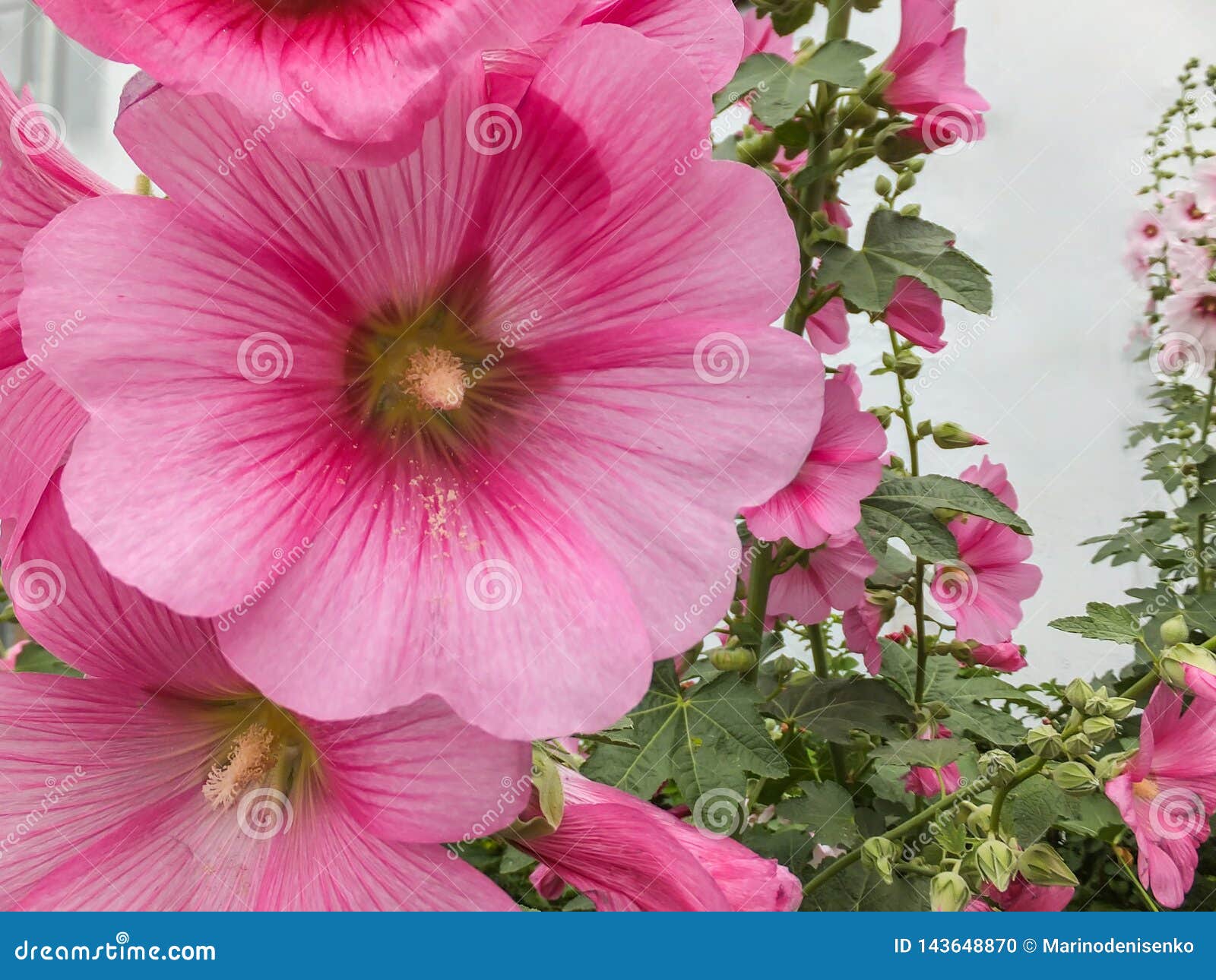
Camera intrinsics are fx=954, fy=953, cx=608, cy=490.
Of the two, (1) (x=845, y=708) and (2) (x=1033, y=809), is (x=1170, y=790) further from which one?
(1) (x=845, y=708)

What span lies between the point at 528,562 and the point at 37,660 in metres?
0.84

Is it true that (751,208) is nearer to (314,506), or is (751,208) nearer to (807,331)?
(314,506)

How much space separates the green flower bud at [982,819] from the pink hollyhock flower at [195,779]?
428mm

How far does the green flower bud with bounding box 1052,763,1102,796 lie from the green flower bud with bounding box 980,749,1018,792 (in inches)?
1.1

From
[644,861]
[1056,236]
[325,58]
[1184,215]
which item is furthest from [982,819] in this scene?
[1056,236]

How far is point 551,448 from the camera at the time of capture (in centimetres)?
33

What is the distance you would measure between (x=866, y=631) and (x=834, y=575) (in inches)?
5.8

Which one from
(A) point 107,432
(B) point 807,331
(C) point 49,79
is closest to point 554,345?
(A) point 107,432

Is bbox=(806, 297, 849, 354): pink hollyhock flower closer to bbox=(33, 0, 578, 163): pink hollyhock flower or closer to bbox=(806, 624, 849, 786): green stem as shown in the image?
bbox=(806, 624, 849, 786): green stem

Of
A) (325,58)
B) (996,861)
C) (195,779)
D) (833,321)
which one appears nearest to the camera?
(325,58)

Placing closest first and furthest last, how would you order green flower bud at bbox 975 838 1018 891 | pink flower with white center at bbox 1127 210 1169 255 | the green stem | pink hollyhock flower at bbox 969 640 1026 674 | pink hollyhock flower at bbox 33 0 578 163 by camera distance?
pink hollyhock flower at bbox 33 0 578 163 → green flower bud at bbox 975 838 1018 891 → the green stem → pink hollyhock flower at bbox 969 640 1026 674 → pink flower with white center at bbox 1127 210 1169 255

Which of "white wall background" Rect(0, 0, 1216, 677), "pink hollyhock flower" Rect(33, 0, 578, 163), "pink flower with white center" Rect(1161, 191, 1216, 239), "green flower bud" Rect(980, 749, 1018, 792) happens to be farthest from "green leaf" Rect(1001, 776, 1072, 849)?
"white wall background" Rect(0, 0, 1216, 677)

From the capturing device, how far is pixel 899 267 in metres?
0.69

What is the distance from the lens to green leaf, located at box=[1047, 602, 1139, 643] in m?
0.75
